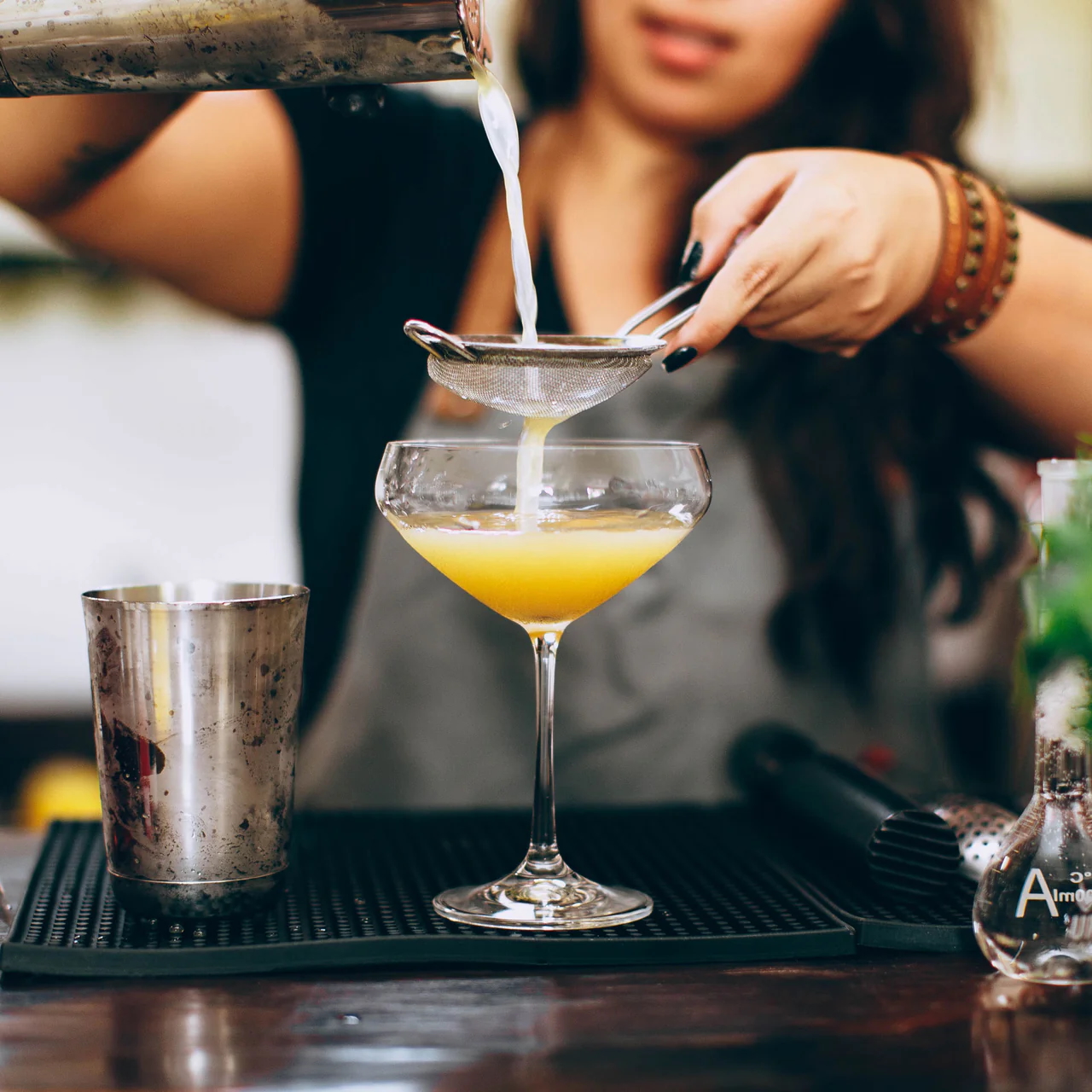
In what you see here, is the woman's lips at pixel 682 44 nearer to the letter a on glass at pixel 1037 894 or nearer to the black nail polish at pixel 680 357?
the black nail polish at pixel 680 357

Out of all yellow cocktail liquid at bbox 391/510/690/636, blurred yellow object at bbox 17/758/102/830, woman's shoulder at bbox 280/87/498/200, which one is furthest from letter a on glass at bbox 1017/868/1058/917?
blurred yellow object at bbox 17/758/102/830

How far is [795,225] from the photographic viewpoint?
4.50 feet

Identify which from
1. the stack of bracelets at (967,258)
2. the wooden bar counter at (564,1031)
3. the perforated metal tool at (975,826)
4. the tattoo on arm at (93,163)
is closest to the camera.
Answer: the wooden bar counter at (564,1031)

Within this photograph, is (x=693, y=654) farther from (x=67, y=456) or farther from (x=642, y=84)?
(x=67, y=456)

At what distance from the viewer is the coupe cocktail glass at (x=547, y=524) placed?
112cm

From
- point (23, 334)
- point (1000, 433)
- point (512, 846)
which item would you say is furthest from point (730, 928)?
point (23, 334)

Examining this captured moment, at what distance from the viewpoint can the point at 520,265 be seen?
4.28 feet

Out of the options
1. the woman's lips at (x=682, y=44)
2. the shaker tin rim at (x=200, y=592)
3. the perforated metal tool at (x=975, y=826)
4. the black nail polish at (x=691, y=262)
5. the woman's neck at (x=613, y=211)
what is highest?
the woman's lips at (x=682, y=44)

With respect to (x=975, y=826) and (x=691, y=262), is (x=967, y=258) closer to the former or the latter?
(x=691, y=262)

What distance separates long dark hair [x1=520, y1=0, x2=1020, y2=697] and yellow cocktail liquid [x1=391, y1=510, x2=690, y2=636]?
0.59 m

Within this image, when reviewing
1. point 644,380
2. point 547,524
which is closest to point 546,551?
point 547,524

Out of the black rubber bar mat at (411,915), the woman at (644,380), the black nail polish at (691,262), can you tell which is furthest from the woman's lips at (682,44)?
the black rubber bar mat at (411,915)

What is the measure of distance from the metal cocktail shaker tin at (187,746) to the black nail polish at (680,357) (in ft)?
1.46

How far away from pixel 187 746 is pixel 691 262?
73 centimetres
